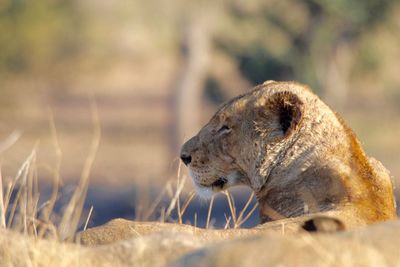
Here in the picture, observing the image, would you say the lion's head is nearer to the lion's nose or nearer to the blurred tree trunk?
the lion's nose

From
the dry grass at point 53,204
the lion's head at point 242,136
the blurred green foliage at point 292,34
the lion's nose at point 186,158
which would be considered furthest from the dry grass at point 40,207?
the blurred green foliage at point 292,34

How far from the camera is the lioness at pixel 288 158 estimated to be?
5.12 m

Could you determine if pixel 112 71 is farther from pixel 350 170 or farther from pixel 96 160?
pixel 350 170

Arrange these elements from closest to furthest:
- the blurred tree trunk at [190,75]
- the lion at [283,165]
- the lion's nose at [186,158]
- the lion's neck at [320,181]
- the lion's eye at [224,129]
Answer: the lion at [283,165], the lion's neck at [320,181], the lion's eye at [224,129], the lion's nose at [186,158], the blurred tree trunk at [190,75]

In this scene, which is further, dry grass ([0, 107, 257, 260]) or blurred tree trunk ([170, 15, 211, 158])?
blurred tree trunk ([170, 15, 211, 158])

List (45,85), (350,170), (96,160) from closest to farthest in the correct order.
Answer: (350,170)
(96,160)
(45,85)

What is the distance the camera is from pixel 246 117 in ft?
18.7

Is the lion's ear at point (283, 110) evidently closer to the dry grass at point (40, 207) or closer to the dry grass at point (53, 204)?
the dry grass at point (53, 204)

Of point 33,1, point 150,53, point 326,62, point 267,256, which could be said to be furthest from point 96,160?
point 267,256

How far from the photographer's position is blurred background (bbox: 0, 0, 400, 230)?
1096 inches

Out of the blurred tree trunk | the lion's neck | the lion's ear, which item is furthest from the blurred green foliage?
the lion's neck

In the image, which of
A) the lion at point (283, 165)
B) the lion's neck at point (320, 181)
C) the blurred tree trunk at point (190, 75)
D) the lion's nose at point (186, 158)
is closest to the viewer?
the lion at point (283, 165)

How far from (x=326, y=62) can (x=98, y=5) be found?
18.7 m

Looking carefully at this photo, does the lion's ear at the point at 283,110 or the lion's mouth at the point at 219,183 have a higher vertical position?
the lion's ear at the point at 283,110
